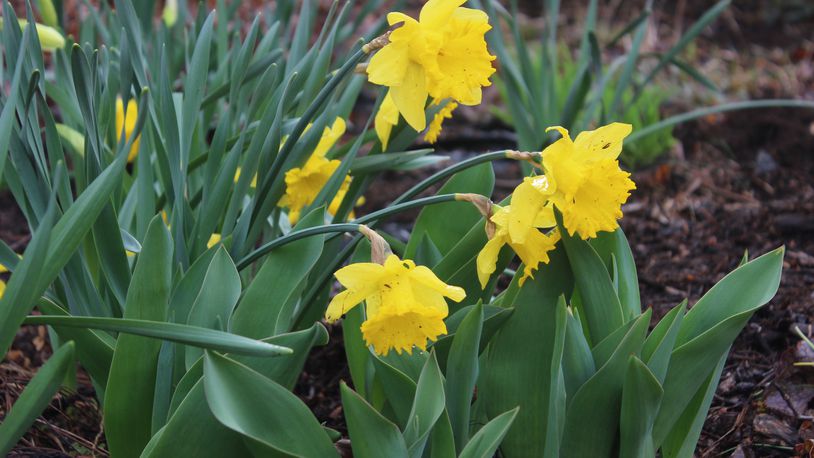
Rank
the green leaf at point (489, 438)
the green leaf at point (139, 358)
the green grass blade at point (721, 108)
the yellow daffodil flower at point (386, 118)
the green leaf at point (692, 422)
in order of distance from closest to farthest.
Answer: the green leaf at point (489, 438) → the green leaf at point (139, 358) → the green leaf at point (692, 422) → the yellow daffodil flower at point (386, 118) → the green grass blade at point (721, 108)

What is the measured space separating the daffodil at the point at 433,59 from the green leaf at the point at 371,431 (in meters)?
0.42

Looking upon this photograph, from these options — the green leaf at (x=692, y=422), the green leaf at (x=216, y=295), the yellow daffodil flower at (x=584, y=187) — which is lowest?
the green leaf at (x=692, y=422)

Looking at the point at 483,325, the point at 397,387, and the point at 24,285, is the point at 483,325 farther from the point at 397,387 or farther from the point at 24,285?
the point at 24,285

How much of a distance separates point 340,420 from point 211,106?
0.79 metres

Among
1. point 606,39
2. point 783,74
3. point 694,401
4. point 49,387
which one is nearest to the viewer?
point 49,387

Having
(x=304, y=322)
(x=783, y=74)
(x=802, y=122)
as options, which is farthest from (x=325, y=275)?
(x=783, y=74)

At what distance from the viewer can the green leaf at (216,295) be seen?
1242 millimetres

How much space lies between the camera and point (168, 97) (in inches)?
57.9

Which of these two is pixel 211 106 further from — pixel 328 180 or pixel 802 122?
pixel 802 122

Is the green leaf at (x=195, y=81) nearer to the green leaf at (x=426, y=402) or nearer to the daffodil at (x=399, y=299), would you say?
the daffodil at (x=399, y=299)

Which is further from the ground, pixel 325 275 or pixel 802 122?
pixel 325 275

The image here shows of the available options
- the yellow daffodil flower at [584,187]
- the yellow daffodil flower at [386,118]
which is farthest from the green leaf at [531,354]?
the yellow daffodil flower at [386,118]

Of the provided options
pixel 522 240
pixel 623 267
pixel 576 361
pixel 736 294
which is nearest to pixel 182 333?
pixel 522 240

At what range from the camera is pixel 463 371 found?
Result: 4.04 feet
